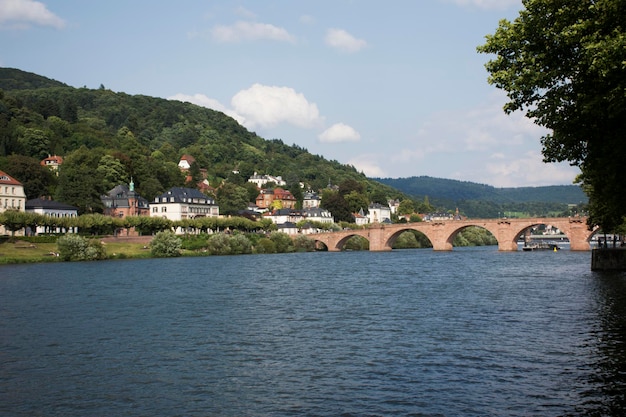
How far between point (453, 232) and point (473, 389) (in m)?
95.7

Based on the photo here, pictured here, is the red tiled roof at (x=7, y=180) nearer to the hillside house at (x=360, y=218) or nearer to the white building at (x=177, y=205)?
the white building at (x=177, y=205)

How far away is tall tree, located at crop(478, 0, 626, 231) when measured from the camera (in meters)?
20.6

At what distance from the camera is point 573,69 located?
23578 mm

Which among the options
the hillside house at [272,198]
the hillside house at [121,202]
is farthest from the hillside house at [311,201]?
the hillside house at [121,202]

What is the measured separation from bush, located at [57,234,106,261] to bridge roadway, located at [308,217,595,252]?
159 ft

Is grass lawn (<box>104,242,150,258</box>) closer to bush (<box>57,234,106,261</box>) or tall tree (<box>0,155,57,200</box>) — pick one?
bush (<box>57,234,106,261</box>)

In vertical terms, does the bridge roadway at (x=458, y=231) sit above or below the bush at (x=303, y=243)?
above

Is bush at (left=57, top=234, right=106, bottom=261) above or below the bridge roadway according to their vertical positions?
below

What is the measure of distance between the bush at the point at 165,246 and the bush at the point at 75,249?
33.8 feet

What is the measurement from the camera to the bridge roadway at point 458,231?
99.6 meters

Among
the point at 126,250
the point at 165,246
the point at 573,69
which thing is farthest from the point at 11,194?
the point at 573,69

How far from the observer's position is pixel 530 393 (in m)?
16.6

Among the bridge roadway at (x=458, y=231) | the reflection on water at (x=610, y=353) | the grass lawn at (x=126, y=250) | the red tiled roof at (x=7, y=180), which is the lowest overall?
the grass lawn at (x=126, y=250)

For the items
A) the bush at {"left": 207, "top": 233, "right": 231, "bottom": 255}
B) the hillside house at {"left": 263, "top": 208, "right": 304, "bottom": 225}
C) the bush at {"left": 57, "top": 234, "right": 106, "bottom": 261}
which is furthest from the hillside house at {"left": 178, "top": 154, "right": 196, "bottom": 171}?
the bush at {"left": 57, "top": 234, "right": 106, "bottom": 261}
